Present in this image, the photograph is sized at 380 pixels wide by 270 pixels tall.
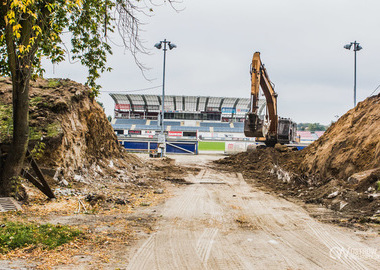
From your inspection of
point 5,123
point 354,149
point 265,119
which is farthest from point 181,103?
point 5,123

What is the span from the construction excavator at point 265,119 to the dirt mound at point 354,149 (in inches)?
244

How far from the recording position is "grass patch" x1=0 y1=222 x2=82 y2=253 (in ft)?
14.3

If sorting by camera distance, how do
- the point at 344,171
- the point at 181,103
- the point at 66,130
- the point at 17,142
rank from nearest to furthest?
the point at 17,142 < the point at 344,171 < the point at 66,130 < the point at 181,103

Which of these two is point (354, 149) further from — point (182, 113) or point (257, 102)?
point (182, 113)

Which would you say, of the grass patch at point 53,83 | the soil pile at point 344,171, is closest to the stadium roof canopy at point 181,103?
the soil pile at point 344,171

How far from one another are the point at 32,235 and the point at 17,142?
300 centimetres

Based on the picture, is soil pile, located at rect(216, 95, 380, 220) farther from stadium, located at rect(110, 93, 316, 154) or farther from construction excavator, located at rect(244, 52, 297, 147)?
stadium, located at rect(110, 93, 316, 154)

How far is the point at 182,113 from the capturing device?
244ft

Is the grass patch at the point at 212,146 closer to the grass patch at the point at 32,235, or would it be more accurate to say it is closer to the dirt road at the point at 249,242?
the dirt road at the point at 249,242

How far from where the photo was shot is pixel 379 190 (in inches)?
296

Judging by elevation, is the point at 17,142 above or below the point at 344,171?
above

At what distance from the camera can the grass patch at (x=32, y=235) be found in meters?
4.36

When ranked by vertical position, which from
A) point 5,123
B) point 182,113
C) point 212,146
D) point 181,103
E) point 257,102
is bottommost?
point 212,146

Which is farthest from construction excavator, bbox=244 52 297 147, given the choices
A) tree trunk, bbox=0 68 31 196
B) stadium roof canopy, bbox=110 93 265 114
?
stadium roof canopy, bbox=110 93 265 114
